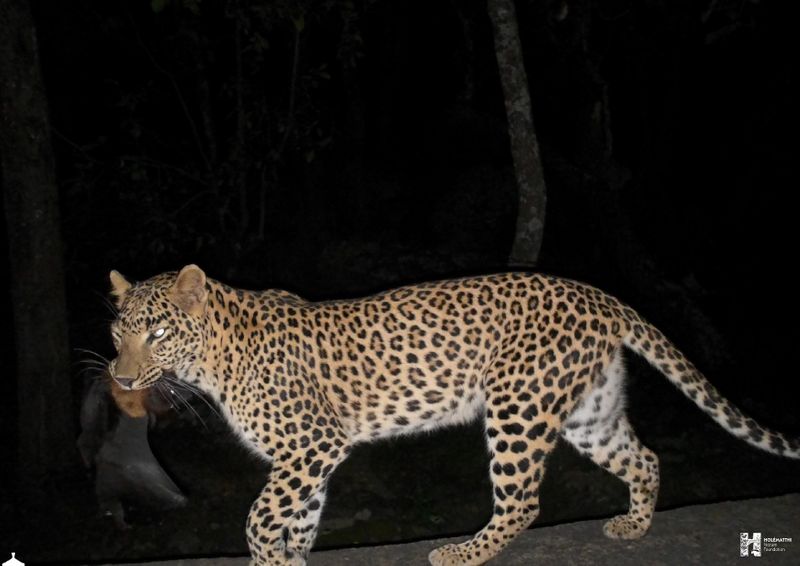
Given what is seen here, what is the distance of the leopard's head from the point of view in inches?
171

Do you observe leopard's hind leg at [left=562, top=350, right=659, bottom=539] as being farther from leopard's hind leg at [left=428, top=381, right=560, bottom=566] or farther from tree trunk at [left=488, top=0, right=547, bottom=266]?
tree trunk at [left=488, top=0, right=547, bottom=266]

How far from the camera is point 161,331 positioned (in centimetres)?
437

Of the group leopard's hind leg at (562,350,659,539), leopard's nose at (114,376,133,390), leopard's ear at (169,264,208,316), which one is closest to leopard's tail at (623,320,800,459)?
leopard's hind leg at (562,350,659,539)

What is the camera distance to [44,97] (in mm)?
6305

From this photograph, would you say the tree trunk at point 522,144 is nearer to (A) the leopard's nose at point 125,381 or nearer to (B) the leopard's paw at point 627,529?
(B) the leopard's paw at point 627,529

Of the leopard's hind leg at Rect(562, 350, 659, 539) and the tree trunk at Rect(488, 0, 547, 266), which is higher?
the tree trunk at Rect(488, 0, 547, 266)

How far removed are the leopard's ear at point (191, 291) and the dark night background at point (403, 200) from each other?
1.71 metres

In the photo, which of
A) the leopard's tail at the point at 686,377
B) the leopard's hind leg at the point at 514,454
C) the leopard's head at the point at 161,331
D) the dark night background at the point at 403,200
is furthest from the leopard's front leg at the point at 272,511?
the dark night background at the point at 403,200

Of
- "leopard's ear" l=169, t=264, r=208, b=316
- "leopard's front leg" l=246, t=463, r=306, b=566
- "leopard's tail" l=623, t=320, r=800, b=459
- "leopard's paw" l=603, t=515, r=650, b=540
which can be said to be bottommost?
"leopard's paw" l=603, t=515, r=650, b=540

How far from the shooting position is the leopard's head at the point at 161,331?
436 centimetres

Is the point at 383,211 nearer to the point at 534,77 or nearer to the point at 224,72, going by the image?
the point at 224,72

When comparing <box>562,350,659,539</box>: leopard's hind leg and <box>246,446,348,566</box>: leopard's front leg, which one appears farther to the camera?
<box>562,350,659,539</box>: leopard's hind leg

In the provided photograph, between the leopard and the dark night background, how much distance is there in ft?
6.78

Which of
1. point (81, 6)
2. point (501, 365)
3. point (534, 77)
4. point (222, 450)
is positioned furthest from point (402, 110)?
point (501, 365)
